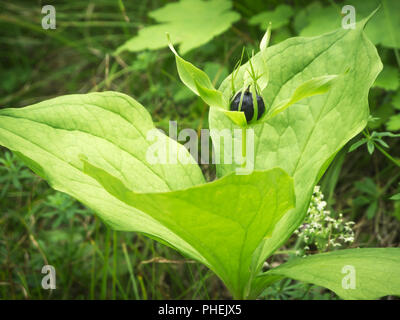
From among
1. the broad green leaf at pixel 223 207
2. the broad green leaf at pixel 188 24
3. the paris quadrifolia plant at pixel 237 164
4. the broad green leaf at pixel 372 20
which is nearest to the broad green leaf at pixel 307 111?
the paris quadrifolia plant at pixel 237 164

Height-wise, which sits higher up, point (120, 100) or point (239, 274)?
point (120, 100)

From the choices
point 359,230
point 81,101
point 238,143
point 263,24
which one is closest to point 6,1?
point 263,24

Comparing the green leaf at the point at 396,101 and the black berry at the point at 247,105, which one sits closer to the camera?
the black berry at the point at 247,105

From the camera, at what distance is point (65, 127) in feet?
3.59

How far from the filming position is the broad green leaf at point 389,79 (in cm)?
156

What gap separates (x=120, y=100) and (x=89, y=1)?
7.00 ft

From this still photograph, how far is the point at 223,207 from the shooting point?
0.85 meters

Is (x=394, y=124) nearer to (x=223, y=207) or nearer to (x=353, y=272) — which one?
(x=353, y=272)

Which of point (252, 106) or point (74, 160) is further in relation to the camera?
point (74, 160)

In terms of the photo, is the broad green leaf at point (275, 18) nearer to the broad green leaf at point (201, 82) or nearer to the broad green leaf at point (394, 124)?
the broad green leaf at point (394, 124)

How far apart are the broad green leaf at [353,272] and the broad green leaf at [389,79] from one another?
0.77 m

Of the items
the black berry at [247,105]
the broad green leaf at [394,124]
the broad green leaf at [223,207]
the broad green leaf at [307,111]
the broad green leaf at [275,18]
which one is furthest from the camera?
the broad green leaf at [275,18]

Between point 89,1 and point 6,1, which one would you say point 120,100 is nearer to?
point 89,1
